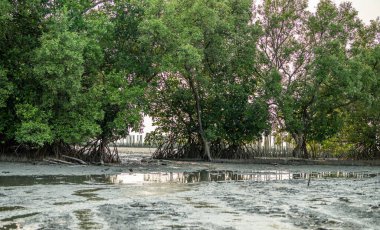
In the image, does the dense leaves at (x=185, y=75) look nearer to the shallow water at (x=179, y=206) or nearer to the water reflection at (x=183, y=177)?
the water reflection at (x=183, y=177)

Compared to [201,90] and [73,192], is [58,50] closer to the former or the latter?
[73,192]

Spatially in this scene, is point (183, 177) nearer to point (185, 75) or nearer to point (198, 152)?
point (185, 75)

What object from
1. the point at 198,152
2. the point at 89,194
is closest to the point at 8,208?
the point at 89,194

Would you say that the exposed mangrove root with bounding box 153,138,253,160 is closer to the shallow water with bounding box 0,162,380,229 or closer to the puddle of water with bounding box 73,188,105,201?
the shallow water with bounding box 0,162,380,229

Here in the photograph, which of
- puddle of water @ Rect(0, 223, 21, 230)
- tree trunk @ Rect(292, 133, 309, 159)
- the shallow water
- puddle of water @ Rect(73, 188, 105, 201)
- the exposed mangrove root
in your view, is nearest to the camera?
puddle of water @ Rect(0, 223, 21, 230)

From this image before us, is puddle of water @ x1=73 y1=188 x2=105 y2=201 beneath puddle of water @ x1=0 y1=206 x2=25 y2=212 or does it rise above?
above

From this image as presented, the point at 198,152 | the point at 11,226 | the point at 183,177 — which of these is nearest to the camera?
the point at 11,226

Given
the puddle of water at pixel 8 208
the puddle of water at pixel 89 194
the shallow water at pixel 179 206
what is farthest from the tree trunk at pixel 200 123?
the puddle of water at pixel 8 208

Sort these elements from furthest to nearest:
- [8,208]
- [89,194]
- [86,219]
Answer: [89,194]
[8,208]
[86,219]

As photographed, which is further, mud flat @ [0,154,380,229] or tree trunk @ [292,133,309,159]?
tree trunk @ [292,133,309,159]

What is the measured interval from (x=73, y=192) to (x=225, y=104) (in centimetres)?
2555

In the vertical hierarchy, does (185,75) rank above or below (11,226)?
above

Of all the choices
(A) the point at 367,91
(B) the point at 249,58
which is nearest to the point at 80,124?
(B) the point at 249,58

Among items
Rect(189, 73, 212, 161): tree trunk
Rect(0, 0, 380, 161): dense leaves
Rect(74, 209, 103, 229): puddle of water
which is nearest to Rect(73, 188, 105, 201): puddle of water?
Rect(74, 209, 103, 229): puddle of water
